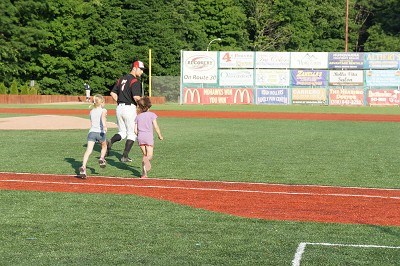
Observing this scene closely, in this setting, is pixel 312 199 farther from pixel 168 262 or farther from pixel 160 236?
pixel 168 262

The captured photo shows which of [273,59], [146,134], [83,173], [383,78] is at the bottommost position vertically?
[83,173]

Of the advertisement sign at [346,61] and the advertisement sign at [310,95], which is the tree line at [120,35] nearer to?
the advertisement sign at [310,95]

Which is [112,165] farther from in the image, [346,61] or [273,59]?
[346,61]

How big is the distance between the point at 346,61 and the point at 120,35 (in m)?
24.9

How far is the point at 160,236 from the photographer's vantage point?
29.8ft

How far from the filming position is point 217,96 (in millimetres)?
69062

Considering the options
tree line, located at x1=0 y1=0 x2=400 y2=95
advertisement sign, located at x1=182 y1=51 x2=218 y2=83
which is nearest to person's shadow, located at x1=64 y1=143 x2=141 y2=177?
advertisement sign, located at x1=182 y1=51 x2=218 y2=83

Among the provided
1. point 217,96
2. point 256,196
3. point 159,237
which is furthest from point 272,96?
point 159,237

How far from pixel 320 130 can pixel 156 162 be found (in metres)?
14.9

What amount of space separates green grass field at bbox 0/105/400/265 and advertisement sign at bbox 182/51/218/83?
158 feet

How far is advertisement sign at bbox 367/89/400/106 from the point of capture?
6719 centimetres

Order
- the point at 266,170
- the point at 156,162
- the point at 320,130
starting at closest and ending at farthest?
the point at 266,170 < the point at 156,162 < the point at 320,130

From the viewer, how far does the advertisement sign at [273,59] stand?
226 feet

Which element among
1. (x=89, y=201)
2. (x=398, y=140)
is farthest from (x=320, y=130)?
(x=89, y=201)
